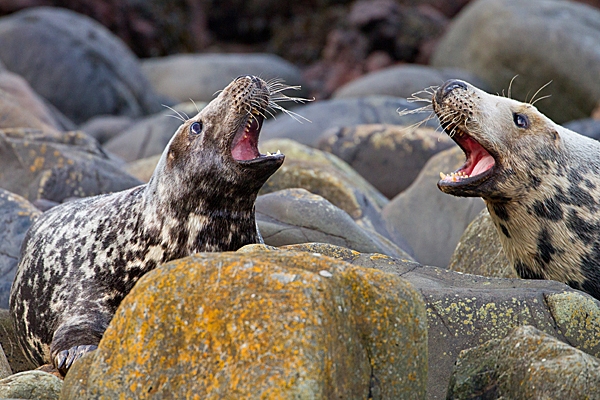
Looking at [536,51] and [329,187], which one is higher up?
[329,187]

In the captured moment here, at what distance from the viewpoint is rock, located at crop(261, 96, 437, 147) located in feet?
42.5

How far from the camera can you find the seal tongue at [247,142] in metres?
5.29

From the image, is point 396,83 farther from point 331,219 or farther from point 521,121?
point 521,121

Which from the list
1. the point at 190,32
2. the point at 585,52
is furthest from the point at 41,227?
the point at 190,32

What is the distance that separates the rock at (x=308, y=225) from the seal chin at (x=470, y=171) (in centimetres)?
111

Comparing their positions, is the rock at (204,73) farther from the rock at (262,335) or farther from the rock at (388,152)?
the rock at (262,335)

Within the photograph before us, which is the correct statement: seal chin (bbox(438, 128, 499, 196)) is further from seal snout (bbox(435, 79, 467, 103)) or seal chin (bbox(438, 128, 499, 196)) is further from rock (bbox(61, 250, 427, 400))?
rock (bbox(61, 250, 427, 400))

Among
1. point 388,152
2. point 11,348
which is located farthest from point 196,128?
point 388,152

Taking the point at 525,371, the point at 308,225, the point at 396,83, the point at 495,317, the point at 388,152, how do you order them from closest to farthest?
the point at 525,371 < the point at 495,317 < the point at 308,225 < the point at 388,152 < the point at 396,83

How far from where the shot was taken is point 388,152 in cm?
1116

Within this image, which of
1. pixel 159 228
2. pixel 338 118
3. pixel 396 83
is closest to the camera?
pixel 159 228

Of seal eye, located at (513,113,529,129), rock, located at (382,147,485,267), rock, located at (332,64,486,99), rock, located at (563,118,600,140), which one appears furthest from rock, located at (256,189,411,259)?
rock, located at (332,64,486,99)

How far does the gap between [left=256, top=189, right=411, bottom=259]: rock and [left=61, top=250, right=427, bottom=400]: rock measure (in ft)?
10.0

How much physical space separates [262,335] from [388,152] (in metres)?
8.25
